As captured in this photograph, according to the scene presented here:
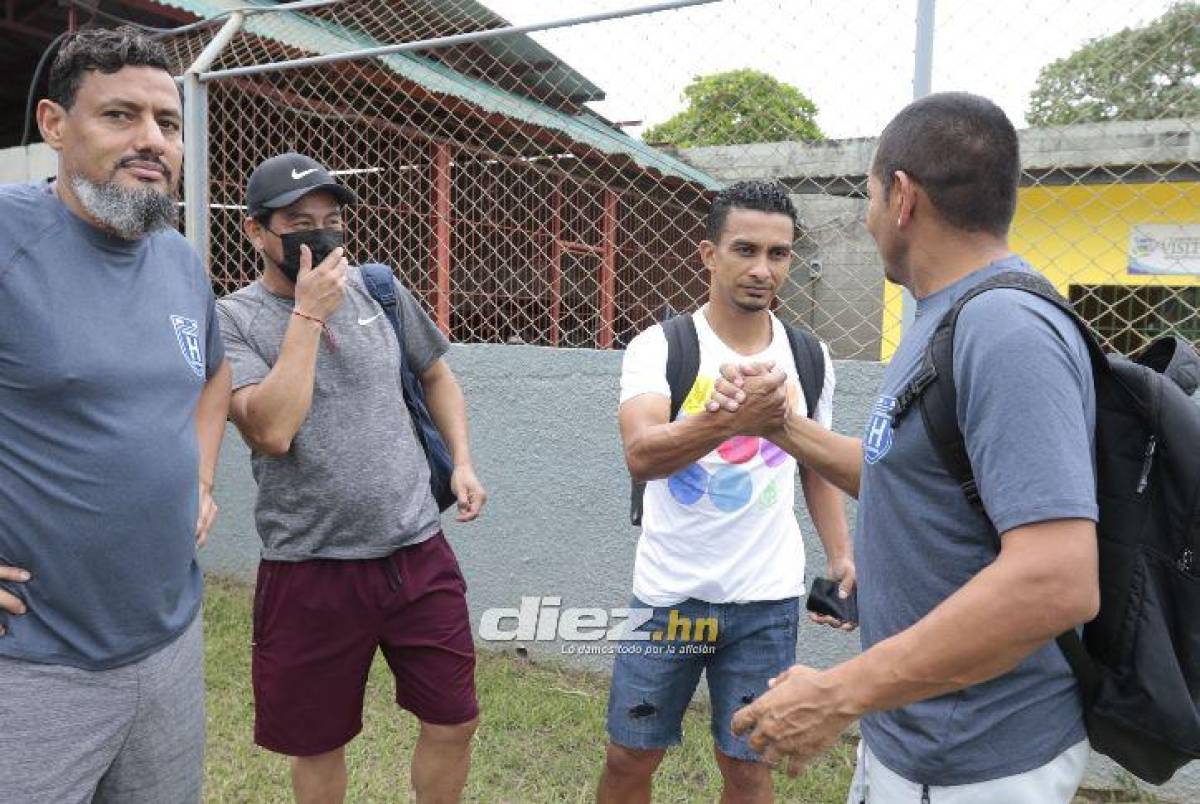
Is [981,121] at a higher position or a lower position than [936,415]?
higher

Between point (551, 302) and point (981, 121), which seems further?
point (551, 302)

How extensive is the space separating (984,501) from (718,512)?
1.26 m

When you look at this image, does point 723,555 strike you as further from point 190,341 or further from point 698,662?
point 190,341

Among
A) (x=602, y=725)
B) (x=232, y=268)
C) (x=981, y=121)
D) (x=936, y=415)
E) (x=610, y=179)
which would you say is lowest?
(x=602, y=725)

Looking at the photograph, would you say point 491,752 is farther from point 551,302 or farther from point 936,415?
point 936,415

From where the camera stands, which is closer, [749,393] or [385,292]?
[749,393]

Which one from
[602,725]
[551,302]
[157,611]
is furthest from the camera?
[551,302]

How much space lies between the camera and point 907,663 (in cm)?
127

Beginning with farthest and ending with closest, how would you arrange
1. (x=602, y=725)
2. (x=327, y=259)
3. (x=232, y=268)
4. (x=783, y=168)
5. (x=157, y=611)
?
(x=783, y=168) < (x=232, y=268) < (x=602, y=725) < (x=327, y=259) < (x=157, y=611)

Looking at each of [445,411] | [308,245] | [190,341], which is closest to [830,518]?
[445,411]

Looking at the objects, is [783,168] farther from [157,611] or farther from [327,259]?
[157,611]

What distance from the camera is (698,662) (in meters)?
2.57

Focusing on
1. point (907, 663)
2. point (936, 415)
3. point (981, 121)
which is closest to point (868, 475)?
point (936, 415)

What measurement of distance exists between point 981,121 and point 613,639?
3.04 m
